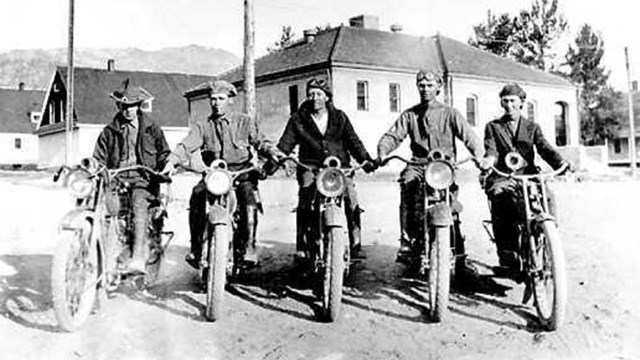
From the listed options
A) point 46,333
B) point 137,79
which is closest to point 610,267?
point 46,333

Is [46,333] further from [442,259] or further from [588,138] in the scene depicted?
[588,138]

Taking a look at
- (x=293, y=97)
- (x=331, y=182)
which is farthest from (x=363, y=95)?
(x=331, y=182)

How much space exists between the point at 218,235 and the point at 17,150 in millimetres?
42481

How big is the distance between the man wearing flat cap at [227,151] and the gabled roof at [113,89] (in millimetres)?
25970

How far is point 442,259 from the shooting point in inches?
175

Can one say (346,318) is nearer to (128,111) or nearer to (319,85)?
(319,85)

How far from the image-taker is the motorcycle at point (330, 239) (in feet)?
14.6

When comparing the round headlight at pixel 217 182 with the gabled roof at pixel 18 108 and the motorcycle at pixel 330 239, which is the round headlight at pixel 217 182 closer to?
the motorcycle at pixel 330 239

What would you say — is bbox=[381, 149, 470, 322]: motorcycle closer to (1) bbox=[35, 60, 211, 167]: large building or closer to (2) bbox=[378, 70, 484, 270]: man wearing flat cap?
(2) bbox=[378, 70, 484, 270]: man wearing flat cap

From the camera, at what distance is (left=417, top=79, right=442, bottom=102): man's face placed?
5.26 metres

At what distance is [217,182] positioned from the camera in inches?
186

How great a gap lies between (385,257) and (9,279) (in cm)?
330

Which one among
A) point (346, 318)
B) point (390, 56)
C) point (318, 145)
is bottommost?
point (346, 318)

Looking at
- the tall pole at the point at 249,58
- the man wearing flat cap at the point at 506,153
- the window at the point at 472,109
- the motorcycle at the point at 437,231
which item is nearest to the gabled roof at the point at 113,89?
the window at the point at 472,109
